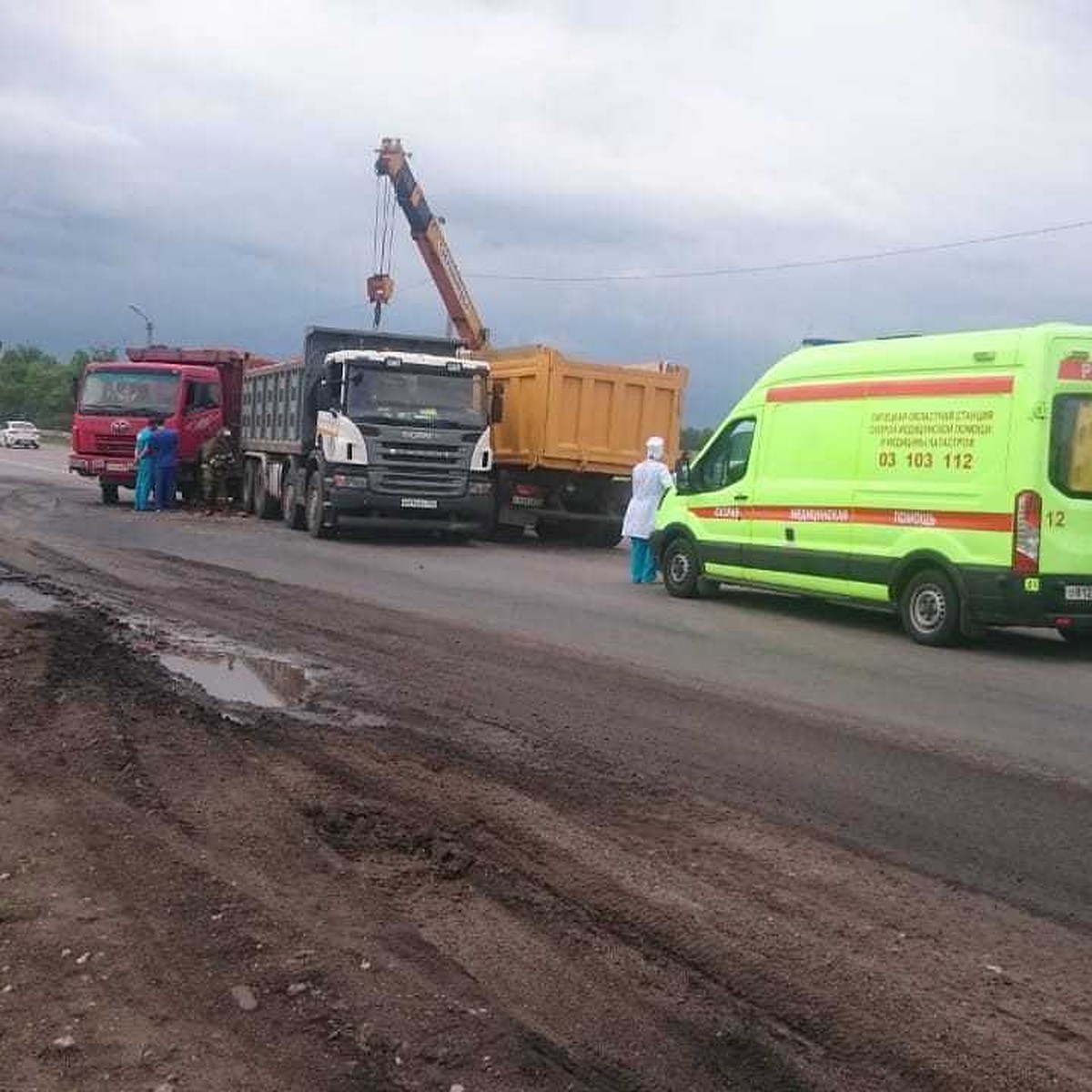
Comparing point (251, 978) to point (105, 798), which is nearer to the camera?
point (251, 978)

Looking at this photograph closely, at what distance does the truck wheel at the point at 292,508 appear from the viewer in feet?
74.2

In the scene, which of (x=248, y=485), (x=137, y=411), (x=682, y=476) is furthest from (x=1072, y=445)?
(x=137, y=411)

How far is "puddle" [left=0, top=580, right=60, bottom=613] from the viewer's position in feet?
38.3

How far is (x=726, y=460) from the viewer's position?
48.6 ft

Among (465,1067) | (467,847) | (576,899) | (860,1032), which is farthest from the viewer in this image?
(467,847)

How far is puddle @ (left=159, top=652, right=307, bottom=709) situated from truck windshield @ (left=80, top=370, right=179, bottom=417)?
1884cm

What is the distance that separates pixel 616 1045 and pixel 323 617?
330 inches

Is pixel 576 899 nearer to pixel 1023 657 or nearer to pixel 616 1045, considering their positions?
pixel 616 1045

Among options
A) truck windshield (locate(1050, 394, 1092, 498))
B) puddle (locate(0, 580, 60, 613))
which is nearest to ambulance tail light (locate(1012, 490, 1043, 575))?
truck windshield (locate(1050, 394, 1092, 498))

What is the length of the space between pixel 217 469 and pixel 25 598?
15167 millimetres

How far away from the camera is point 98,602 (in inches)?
482

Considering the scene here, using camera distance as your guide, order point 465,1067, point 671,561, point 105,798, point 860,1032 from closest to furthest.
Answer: point 465,1067, point 860,1032, point 105,798, point 671,561

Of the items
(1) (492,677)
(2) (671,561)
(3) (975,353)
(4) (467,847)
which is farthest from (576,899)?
(2) (671,561)

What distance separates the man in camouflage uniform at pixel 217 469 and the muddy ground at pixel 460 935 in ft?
66.2
